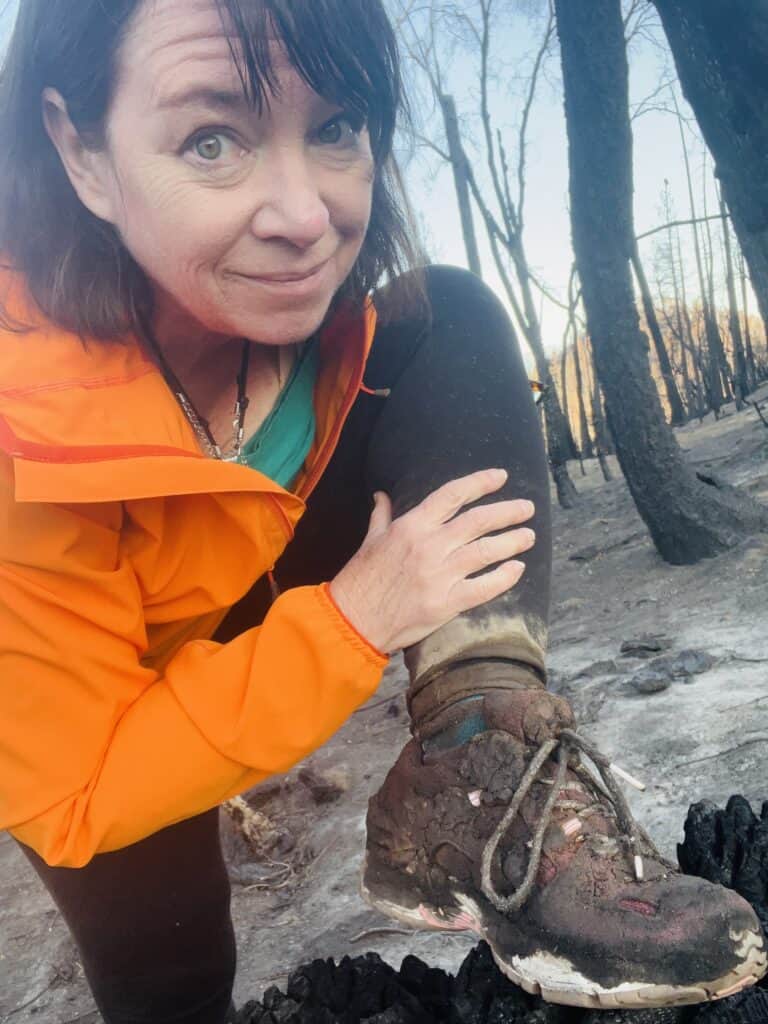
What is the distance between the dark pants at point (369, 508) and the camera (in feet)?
4.76

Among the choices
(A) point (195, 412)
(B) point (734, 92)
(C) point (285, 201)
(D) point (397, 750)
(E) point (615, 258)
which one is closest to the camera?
(C) point (285, 201)

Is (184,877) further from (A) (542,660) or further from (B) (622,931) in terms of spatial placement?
(B) (622,931)

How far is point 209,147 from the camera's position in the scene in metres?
1.14

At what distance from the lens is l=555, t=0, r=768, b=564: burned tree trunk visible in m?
3.89

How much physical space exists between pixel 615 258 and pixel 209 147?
323cm

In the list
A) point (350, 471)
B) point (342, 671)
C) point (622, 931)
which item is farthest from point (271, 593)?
point (622, 931)

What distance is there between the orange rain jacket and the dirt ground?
76 centimetres

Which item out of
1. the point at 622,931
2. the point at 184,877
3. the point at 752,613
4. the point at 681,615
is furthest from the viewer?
the point at 681,615

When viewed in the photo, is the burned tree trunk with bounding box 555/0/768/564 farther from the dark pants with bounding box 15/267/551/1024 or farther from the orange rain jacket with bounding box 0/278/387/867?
the orange rain jacket with bounding box 0/278/387/867

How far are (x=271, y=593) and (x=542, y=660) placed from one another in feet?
2.02

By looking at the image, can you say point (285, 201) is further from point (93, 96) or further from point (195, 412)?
point (195, 412)

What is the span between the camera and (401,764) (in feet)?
4.13

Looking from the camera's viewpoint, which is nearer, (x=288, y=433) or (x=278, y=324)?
(x=278, y=324)

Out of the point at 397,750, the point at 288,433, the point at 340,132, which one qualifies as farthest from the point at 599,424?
the point at 340,132
